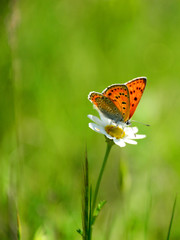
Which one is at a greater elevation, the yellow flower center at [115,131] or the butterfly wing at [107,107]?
the butterfly wing at [107,107]

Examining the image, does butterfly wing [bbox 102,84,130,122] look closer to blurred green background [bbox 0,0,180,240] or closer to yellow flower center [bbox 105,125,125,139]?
yellow flower center [bbox 105,125,125,139]

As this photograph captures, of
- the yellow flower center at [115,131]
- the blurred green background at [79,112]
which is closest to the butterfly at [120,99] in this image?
the yellow flower center at [115,131]

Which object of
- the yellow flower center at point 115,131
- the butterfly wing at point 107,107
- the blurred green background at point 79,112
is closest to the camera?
the yellow flower center at point 115,131

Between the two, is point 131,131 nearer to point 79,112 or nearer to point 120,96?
point 120,96

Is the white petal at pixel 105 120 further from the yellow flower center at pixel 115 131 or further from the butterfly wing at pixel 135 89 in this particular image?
the butterfly wing at pixel 135 89

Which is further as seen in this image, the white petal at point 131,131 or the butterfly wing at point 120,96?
the white petal at point 131,131

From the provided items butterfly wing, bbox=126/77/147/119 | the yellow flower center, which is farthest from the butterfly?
the yellow flower center

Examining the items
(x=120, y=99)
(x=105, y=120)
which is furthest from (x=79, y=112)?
(x=120, y=99)
